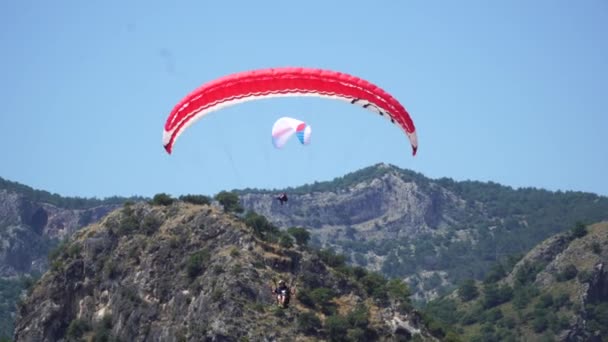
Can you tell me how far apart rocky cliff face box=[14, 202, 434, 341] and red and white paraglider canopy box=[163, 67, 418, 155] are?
60.2m

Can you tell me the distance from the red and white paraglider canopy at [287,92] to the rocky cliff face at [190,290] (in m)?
60.2

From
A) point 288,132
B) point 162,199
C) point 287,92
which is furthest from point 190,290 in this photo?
point 287,92

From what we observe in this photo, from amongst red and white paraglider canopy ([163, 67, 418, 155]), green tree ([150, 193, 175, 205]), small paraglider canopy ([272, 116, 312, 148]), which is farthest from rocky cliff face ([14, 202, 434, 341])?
red and white paraglider canopy ([163, 67, 418, 155])

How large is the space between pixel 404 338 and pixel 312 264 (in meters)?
13.9

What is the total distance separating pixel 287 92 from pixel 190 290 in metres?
74.6

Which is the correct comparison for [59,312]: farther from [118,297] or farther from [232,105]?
[232,105]

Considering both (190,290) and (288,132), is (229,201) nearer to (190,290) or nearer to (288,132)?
(190,290)

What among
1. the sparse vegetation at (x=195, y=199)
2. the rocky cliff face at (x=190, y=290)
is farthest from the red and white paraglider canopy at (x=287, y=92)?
the sparse vegetation at (x=195, y=199)

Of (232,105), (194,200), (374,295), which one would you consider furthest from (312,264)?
(232,105)

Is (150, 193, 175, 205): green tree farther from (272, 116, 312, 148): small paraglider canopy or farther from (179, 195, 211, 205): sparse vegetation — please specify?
(272, 116, 312, 148): small paraglider canopy

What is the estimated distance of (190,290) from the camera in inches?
5999

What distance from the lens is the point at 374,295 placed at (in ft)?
516

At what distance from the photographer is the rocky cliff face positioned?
5723 inches

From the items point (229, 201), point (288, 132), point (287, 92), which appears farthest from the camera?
point (229, 201)
